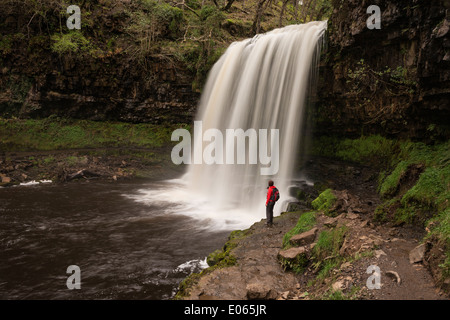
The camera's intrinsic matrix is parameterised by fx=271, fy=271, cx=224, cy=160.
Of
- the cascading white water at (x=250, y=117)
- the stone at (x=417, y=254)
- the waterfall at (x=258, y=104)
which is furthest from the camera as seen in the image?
the waterfall at (x=258, y=104)

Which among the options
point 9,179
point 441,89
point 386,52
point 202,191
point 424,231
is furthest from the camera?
point 202,191

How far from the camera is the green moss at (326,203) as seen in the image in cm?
853

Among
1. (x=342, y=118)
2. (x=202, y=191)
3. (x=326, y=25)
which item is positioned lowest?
(x=202, y=191)

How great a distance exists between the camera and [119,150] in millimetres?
20344

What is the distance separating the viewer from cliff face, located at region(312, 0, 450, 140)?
829 centimetres

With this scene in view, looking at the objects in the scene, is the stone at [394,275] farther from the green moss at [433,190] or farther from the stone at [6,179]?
the stone at [6,179]

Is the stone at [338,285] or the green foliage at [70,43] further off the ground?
the green foliage at [70,43]

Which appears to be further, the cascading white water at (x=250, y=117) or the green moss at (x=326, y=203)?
the cascading white water at (x=250, y=117)

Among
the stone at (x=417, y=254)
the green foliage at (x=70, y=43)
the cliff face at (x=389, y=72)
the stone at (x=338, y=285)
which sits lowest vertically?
the stone at (x=338, y=285)

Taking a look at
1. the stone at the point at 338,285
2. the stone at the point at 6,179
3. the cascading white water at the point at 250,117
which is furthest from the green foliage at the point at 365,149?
the stone at the point at 6,179

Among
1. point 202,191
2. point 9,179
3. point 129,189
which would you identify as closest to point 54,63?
point 9,179

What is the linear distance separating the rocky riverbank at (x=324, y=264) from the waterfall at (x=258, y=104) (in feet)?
14.5
